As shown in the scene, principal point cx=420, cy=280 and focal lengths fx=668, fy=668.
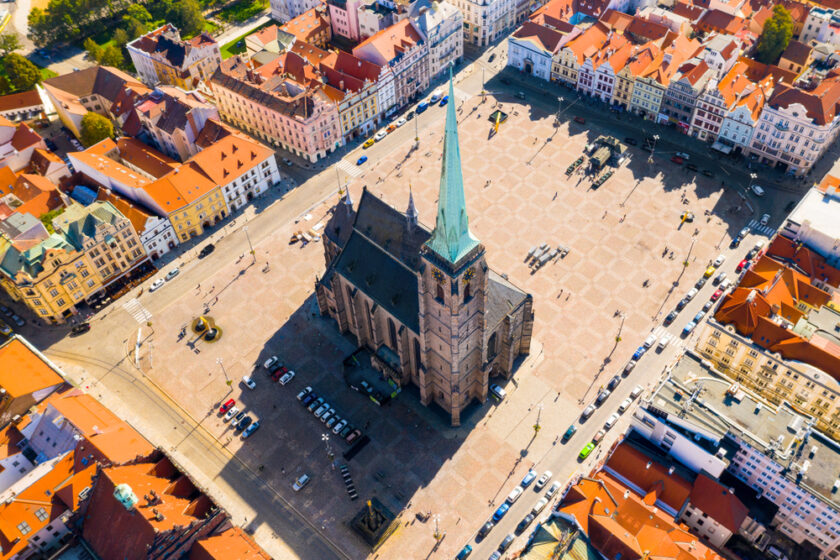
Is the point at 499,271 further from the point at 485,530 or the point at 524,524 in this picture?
the point at 485,530

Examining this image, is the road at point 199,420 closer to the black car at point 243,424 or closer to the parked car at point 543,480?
the parked car at point 543,480

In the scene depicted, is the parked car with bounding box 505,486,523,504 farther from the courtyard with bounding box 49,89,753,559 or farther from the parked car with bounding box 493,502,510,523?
the courtyard with bounding box 49,89,753,559

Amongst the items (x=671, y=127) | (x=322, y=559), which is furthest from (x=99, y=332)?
(x=671, y=127)

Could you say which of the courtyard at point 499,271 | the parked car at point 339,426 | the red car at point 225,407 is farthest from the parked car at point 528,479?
the red car at point 225,407

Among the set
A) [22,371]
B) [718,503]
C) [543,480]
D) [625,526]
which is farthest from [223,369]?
[718,503]

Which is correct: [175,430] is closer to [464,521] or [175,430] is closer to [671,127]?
[464,521]
